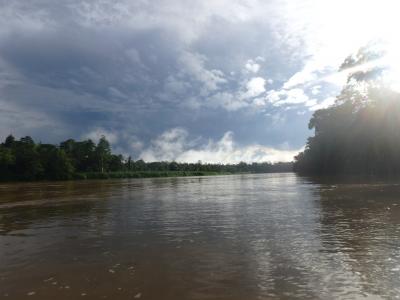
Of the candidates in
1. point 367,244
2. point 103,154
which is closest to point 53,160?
point 103,154

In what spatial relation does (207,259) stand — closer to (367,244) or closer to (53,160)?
(367,244)

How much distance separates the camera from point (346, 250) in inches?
418

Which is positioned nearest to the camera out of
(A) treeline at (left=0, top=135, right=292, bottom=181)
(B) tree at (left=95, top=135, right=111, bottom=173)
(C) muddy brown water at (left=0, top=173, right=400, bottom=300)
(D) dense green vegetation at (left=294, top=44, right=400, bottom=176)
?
(C) muddy brown water at (left=0, top=173, right=400, bottom=300)

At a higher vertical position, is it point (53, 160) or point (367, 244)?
point (53, 160)

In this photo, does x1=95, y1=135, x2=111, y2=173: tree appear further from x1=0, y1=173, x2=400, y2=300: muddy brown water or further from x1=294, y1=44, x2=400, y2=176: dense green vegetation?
x1=0, y1=173, x2=400, y2=300: muddy brown water

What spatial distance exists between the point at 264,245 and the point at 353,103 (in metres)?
85.7

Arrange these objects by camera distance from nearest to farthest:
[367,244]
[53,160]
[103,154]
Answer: [367,244] → [53,160] → [103,154]

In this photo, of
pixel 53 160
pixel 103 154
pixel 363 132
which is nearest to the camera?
pixel 363 132

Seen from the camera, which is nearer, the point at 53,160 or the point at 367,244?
the point at 367,244

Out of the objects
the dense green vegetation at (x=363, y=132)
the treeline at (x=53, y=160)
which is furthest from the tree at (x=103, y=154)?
the dense green vegetation at (x=363, y=132)

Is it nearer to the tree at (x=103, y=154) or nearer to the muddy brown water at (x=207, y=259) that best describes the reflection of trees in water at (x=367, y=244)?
the muddy brown water at (x=207, y=259)

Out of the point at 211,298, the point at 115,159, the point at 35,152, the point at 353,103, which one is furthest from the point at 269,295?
the point at 115,159

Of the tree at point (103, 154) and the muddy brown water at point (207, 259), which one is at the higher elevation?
the tree at point (103, 154)

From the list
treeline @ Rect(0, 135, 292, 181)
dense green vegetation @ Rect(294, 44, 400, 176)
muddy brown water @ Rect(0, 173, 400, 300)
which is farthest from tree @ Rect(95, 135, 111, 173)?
muddy brown water @ Rect(0, 173, 400, 300)
